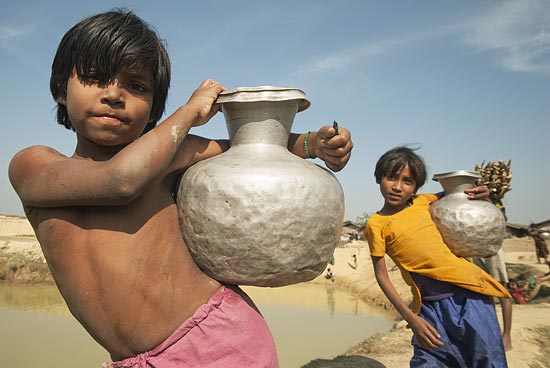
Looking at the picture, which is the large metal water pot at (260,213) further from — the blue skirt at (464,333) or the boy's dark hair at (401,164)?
the blue skirt at (464,333)

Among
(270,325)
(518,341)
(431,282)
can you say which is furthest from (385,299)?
(431,282)

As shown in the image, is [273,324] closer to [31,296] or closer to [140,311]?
[31,296]

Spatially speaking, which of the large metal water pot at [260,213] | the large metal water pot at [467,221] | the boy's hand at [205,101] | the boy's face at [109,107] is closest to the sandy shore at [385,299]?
the large metal water pot at [467,221]

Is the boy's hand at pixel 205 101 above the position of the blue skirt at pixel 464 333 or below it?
above

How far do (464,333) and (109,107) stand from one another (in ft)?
7.98

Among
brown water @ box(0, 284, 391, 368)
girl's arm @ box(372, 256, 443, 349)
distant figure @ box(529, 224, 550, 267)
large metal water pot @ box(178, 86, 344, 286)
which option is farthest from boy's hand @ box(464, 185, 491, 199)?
brown water @ box(0, 284, 391, 368)

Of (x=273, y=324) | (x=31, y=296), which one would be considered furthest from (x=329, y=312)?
(x=31, y=296)

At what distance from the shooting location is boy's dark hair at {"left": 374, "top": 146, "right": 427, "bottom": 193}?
8.91ft

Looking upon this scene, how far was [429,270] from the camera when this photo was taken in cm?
257

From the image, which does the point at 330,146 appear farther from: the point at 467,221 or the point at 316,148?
the point at 467,221

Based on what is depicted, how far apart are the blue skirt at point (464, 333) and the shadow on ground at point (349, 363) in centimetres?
249

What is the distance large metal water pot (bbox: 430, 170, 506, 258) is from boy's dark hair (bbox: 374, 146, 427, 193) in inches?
6.8

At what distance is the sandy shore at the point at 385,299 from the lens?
521cm

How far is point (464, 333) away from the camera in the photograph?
8.36 feet
